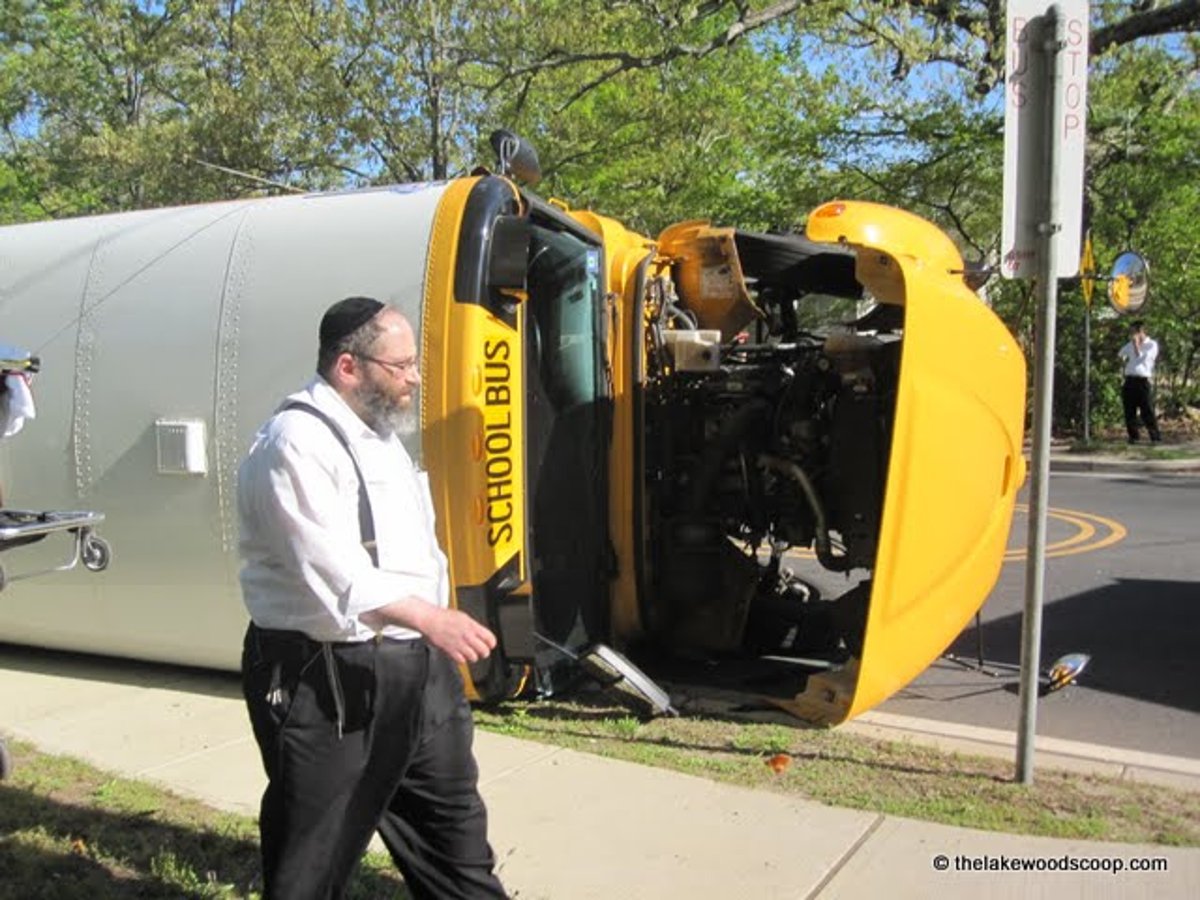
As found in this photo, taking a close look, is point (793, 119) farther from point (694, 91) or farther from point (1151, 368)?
point (1151, 368)

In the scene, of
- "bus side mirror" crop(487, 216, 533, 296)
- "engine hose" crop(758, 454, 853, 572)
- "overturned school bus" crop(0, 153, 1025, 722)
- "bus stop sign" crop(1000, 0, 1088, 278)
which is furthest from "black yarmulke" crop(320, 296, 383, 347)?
"engine hose" crop(758, 454, 853, 572)

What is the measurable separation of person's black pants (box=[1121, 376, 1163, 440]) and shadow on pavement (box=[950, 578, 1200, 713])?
33.4 feet

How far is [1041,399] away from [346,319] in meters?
2.75

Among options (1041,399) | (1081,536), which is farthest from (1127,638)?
(1081,536)

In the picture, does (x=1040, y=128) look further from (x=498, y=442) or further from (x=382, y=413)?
(x=382, y=413)

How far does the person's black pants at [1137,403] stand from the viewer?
1673 centimetres

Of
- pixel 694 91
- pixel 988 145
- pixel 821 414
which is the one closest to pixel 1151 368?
pixel 988 145

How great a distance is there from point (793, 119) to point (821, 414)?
1567cm

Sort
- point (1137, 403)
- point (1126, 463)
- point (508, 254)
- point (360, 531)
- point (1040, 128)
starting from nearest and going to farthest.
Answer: point (360, 531), point (1040, 128), point (508, 254), point (1126, 463), point (1137, 403)

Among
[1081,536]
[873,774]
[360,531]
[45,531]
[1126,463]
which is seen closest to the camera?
[360,531]

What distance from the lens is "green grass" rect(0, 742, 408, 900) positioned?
337 centimetres

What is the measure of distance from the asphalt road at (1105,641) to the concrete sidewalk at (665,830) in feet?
1.27

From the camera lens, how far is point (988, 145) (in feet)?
55.6

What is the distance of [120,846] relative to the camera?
3.66 metres
